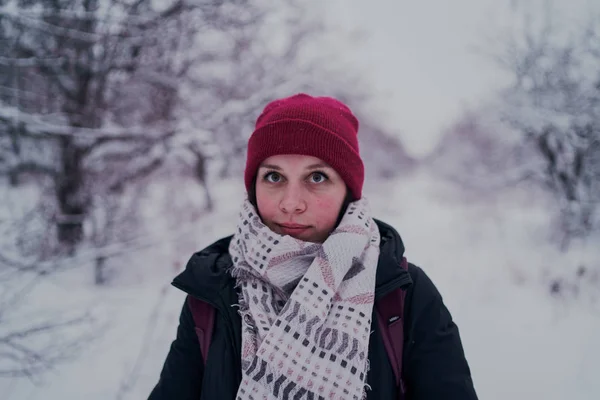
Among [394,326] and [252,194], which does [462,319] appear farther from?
[252,194]

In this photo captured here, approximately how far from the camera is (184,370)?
124 cm

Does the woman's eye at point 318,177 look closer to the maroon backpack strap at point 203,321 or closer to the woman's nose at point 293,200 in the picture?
the woman's nose at point 293,200

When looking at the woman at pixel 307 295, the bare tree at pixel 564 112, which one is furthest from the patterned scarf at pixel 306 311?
the bare tree at pixel 564 112

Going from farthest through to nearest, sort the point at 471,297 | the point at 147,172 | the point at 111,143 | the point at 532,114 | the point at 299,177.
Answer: the point at 532,114 < the point at 147,172 < the point at 111,143 < the point at 471,297 < the point at 299,177

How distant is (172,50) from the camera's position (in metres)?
5.13

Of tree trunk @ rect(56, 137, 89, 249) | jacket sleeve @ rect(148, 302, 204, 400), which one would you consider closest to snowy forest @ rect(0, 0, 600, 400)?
tree trunk @ rect(56, 137, 89, 249)

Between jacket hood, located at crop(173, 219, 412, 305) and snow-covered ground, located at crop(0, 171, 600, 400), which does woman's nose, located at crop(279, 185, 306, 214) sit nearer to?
jacket hood, located at crop(173, 219, 412, 305)

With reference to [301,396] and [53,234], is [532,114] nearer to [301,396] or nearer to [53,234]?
[301,396]

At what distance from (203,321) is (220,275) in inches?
7.3

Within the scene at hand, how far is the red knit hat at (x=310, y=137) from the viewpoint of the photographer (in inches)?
49.5

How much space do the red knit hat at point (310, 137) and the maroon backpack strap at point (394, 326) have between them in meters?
0.46

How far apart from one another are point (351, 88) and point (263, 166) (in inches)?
274

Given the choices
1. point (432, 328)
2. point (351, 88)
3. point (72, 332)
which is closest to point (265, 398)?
point (432, 328)

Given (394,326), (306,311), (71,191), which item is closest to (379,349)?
(394,326)
